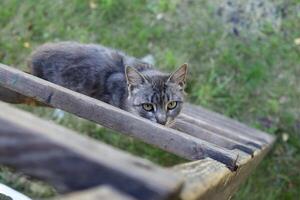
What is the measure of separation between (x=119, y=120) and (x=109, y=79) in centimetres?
107

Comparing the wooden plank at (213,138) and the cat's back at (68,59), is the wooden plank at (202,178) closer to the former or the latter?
the wooden plank at (213,138)

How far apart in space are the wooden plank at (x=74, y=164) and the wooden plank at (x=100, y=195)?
15 millimetres

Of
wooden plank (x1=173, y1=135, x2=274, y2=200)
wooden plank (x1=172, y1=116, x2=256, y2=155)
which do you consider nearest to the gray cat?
wooden plank (x1=172, y1=116, x2=256, y2=155)

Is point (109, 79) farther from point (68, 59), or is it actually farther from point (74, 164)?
point (74, 164)

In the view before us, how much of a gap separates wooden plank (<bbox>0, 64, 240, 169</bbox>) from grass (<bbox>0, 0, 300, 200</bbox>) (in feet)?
6.41

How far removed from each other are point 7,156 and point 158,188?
309mm

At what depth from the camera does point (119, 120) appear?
7.44 ft

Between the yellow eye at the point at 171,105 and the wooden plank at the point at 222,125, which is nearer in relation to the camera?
the yellow eye at the point at 171,105

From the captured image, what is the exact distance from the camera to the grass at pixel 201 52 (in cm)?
427

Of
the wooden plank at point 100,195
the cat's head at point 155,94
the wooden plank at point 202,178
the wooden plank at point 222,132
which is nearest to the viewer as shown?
the wooden plank at point 100,195

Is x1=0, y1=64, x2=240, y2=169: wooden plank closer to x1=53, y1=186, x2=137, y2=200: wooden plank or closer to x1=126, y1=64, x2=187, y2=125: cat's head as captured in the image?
x1=126, y1=64, x2=187, y2=125: cat's head

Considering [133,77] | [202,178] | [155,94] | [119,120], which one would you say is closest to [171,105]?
[155,94]

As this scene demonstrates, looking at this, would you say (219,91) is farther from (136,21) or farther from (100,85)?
(100,85)

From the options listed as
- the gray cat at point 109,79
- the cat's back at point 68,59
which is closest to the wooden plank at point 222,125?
the gray cat at point 109,79
